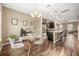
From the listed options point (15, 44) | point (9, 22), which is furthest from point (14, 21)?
point (15, 44)

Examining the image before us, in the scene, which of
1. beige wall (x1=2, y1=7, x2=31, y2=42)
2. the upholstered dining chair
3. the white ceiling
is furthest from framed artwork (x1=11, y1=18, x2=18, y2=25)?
the upholstered dining chair

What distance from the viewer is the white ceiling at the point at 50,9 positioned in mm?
2672

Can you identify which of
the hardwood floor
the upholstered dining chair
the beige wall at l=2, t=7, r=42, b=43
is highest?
the beige wall at l=2, t=7, r=42, b=43

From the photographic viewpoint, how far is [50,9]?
2.69 m

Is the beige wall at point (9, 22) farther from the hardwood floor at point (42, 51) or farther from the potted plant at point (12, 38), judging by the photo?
the hardwood floor at point (42, 51)

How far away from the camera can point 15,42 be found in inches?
106

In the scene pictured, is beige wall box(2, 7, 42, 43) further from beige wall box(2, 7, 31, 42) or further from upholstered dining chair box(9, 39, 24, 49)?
upholstered dining chair box(9, 39, 24, 49)

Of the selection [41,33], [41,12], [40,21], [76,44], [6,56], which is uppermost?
[41,12]

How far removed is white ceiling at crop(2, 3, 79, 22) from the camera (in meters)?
2.67

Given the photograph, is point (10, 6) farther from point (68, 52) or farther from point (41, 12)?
point (68, 52)

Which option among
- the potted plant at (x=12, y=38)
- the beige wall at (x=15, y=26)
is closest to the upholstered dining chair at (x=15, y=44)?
the potted plant at (x=12, y=38)

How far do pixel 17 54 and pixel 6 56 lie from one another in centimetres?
22

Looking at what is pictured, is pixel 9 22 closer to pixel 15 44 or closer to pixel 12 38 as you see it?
pixel 12 38

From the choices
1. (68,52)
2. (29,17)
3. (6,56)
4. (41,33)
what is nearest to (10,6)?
(29,17)
